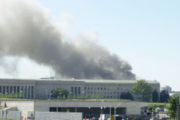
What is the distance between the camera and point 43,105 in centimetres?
10750

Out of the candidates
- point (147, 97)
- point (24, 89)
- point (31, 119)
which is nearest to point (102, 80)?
point (147, 97)

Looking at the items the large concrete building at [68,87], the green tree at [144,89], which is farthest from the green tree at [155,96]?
the large concrete building at [68,87]

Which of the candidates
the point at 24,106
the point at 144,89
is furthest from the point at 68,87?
the point at 24,106

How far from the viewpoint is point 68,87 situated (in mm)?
180625

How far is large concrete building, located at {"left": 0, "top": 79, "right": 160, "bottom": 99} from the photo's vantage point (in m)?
172

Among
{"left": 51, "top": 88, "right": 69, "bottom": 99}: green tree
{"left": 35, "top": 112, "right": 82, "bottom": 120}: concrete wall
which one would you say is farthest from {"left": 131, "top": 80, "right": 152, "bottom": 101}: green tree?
{"left": 35, "top": 112, "right": 82, "bottom": 120}: concrete wall

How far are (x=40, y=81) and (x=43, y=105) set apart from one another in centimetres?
6891

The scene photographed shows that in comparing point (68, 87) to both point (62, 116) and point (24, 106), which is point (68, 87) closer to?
point (24, 106)

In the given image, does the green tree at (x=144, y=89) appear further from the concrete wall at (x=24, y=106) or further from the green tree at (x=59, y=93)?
the concrete wall at (x=24, y=106)

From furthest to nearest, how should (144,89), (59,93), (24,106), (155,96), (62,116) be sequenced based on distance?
(155,96) < (144,89) < (59,93) < (24,106) < (62,116)

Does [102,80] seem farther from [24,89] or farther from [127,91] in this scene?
[24,89]

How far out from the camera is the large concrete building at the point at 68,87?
17238cm

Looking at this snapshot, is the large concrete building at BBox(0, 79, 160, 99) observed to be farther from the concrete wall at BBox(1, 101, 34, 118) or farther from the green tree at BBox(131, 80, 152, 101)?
the concrete wall at BBox(1, 101, 34, 118)

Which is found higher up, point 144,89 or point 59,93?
point 144,89
